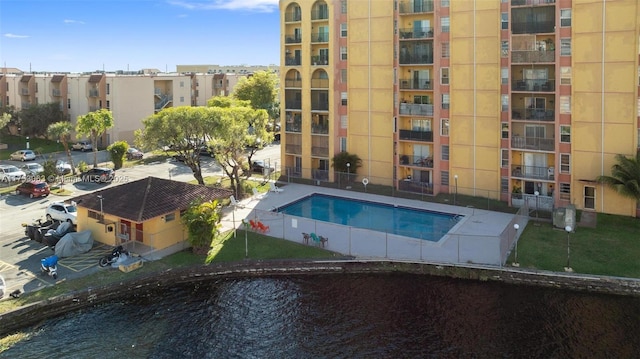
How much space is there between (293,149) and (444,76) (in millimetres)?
16637

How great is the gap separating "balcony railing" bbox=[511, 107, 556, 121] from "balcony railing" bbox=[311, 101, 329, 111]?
16.8 metres

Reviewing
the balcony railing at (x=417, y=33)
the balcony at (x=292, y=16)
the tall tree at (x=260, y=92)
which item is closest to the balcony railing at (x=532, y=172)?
the balcony railing at (x=417, y=33)

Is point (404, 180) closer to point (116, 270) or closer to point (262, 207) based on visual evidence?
point (262, 207)

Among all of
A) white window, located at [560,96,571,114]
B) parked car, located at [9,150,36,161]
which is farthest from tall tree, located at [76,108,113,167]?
white window, located at [560,96,571,114]

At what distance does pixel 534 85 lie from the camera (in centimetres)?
3912

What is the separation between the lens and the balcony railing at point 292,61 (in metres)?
50.7

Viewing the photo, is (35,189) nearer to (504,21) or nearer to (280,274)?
(280,274)

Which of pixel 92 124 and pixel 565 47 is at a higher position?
pixel 565 47

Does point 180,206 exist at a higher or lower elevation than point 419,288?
higher

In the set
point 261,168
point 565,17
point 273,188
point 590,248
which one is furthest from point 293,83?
point 590,248

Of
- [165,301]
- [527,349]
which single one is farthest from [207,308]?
[527,349]

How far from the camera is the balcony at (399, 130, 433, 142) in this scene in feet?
146

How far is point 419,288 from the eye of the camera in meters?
27.9

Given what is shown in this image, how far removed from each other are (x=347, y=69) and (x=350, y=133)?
5.78 m
